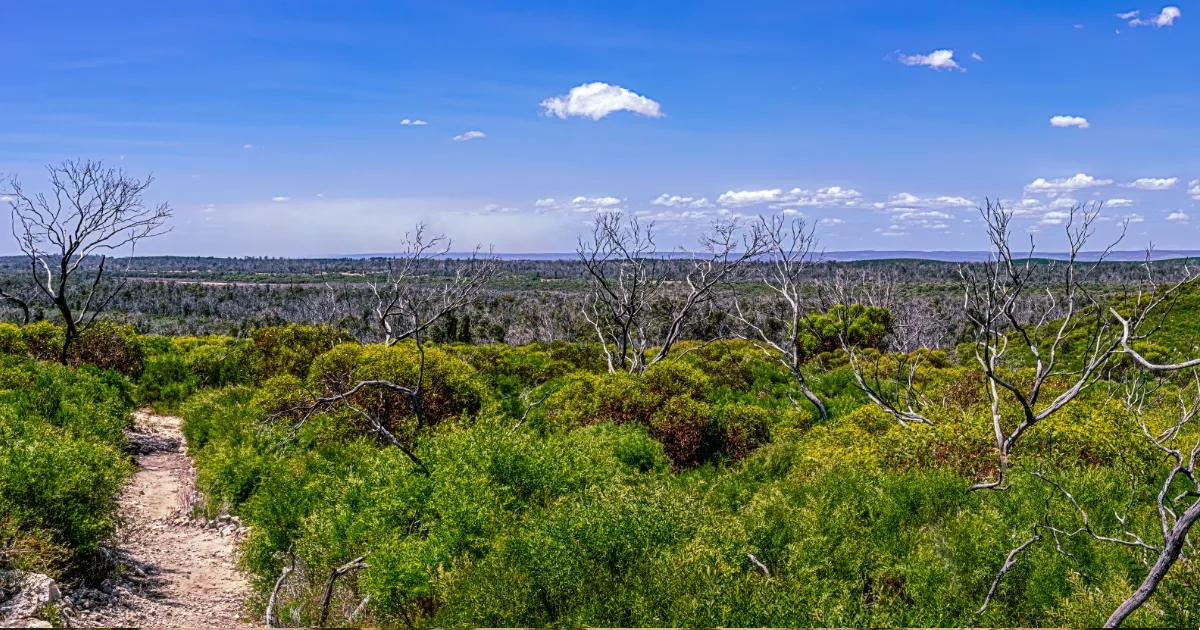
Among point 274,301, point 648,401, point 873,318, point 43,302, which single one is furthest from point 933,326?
point 43,302

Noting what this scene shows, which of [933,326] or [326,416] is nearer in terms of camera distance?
[326,416]

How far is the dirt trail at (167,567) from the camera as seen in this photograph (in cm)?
779

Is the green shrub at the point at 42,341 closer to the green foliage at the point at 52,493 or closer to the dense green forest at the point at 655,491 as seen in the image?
the dense green forest at the point at 655,491

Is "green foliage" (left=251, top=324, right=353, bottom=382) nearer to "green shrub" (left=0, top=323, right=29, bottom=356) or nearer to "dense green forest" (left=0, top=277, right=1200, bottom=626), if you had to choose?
"dense green forest" (left=0, top=277, right=1200, bottom=626)

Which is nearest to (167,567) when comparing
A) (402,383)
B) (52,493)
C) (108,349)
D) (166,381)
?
(52,493)

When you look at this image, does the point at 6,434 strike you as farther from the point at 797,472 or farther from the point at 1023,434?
the point at 1023,434

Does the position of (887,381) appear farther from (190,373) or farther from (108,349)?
(108,349)

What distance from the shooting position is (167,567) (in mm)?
9539

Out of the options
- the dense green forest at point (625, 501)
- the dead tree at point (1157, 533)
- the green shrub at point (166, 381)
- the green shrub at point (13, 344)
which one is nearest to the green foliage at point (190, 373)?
the green shrub at point (166, 381)

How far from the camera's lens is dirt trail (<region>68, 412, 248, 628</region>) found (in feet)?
25.6

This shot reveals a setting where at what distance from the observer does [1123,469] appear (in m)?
9.45

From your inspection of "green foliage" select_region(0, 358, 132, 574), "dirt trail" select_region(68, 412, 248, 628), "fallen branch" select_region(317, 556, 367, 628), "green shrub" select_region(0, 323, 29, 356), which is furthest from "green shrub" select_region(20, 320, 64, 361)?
"fallen branch" select_region(317, 556, 367, 628)

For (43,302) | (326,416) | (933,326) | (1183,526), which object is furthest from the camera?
(43,302)

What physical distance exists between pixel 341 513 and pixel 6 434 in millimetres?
4444
